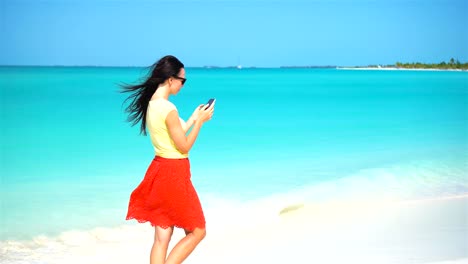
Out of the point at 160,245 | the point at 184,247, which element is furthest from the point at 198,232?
the point at 160,245

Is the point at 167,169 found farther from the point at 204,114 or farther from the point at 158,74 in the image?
the point at 158,74

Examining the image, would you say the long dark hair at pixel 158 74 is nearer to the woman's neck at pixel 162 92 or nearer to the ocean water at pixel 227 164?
the woman's neck at pixel 162 92

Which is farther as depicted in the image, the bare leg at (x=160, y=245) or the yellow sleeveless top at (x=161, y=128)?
the bare leg at (x=160, y=245)

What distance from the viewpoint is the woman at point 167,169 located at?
132 inches

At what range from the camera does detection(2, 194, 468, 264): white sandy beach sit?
193 inches

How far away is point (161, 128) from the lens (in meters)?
3.38

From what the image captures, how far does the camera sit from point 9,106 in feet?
87.1

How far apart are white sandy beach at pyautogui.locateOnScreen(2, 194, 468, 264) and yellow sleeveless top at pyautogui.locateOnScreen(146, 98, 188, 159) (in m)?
1.66

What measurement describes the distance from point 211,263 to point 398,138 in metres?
11.5

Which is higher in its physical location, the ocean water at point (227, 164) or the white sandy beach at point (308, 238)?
the ocean water at point (227, 164)

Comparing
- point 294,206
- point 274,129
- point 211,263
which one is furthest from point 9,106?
point 211,263

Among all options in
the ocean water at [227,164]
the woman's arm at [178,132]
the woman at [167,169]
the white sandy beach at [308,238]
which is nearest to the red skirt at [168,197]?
the woman at [167,169]

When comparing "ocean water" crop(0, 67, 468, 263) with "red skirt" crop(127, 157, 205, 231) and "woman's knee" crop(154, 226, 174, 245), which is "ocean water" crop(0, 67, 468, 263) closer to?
"red skirt" crop(127, 157, 205, 231)

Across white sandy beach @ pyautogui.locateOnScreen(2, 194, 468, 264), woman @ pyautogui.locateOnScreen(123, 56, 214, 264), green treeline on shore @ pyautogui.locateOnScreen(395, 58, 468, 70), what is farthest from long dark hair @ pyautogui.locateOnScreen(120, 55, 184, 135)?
green treeline on shore @ pyautogui.locateOnScreen(395, 58, 468, 70)
